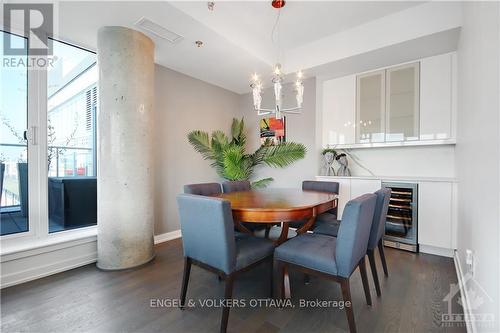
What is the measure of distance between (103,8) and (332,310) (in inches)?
133

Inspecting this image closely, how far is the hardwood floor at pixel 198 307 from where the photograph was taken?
1564 millimetres

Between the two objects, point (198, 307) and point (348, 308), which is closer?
point (348, 308)

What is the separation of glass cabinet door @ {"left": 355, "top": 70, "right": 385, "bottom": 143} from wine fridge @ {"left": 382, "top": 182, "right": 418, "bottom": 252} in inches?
30.8

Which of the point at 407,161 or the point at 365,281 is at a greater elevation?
the point at 407,161

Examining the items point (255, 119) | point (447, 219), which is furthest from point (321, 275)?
point (255, 119)

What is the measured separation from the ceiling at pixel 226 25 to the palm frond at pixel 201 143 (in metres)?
1.01

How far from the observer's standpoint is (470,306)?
1.55m

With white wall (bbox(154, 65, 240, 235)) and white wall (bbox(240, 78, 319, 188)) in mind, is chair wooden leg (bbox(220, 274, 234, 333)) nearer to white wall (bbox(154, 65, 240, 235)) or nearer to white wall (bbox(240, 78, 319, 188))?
white wall (bbox(154, 65, 240, 235))

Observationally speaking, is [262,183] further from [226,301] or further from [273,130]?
[226,301]

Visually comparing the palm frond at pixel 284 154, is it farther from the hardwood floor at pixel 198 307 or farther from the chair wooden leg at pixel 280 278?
the chair wooden leg at pixel 280 278

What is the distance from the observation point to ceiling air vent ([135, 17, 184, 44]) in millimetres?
2406

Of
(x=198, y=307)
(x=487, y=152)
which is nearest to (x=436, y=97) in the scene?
(x=487, y=152)

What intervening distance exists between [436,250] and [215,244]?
292cm

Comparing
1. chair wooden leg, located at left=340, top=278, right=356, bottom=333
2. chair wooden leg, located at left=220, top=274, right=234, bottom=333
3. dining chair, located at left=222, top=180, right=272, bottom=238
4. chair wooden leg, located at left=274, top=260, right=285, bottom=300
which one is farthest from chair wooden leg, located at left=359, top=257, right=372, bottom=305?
dining chair, located at left=222, top=180, right=272, bottom=238
